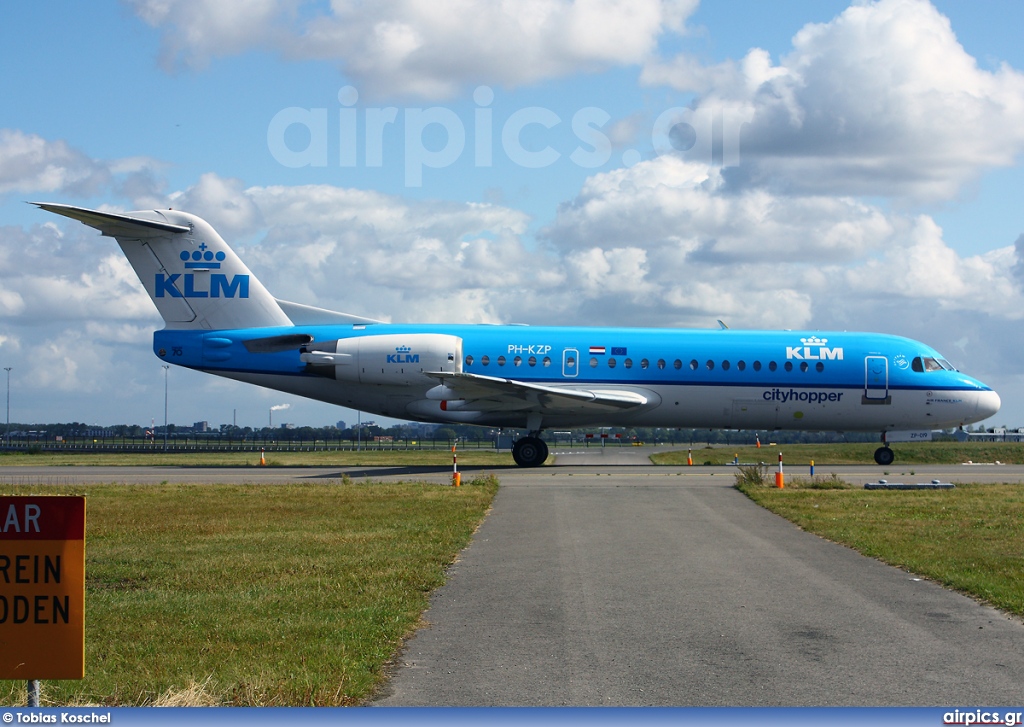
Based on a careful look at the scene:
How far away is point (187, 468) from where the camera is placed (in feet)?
106

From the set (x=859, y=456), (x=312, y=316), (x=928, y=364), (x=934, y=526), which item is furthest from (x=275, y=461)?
(x=934, y=526)

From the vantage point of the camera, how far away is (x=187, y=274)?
1215 inches

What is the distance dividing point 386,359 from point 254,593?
2076cm

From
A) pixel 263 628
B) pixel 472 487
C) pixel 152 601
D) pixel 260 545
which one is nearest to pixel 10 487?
pixel 472 487

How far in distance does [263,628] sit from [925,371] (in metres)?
28.0

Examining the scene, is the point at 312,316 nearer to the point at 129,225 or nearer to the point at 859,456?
the point at 129,225

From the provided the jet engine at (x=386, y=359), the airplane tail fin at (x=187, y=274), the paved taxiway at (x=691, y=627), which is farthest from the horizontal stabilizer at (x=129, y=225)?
the paved taxiway at (x=691, y=627)

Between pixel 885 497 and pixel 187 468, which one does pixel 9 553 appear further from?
pixel 187 468

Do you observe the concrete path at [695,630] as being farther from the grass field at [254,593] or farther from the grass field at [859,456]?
the grass field at [859,456]

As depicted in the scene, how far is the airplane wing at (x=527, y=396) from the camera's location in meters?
29.0

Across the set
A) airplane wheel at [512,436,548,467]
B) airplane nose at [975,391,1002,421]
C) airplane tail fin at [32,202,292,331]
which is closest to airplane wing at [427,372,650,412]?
airplane wheel at [512,436,548,467]

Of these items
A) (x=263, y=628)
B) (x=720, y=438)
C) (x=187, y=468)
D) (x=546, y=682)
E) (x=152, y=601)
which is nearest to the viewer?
(x=546, y=682)

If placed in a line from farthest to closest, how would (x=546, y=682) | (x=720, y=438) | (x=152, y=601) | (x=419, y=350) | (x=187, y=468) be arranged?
(x=720, y=438), (x=187, y=468), (x=419, y=350), (x=152, y=601), (x=546, y=682)

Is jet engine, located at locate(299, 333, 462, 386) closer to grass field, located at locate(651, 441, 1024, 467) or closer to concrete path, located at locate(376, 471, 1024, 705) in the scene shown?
grass field, located at locate(651, 441, 1024, 467)
